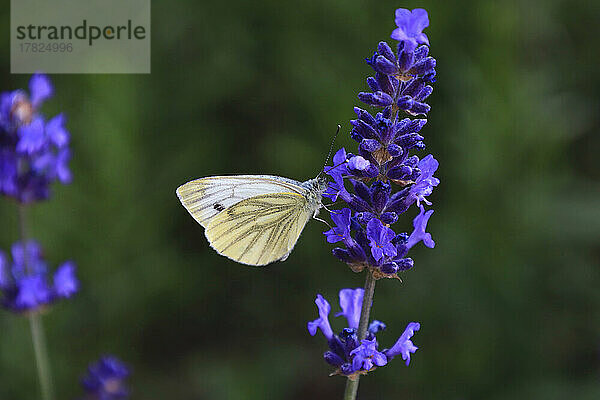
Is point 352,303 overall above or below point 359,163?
below

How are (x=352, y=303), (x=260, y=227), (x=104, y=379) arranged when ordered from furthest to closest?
(x=104, y=379) → (x=260, y=227) → (x=352, y=303)

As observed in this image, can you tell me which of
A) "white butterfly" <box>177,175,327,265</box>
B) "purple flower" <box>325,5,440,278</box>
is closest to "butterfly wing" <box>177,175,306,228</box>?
"white butterfly" <box>177,175,327,265</box>

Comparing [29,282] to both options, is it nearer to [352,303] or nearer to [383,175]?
[352,303]

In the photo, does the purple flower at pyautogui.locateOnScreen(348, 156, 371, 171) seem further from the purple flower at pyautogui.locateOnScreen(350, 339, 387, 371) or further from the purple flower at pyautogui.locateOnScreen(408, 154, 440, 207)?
the purple flower at pyautogui.locateOnScreen(350, 339, 387, 371)

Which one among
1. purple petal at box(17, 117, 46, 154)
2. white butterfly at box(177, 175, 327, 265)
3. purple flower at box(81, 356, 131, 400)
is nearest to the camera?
white butterfly at box(177, 175, 327, 265)

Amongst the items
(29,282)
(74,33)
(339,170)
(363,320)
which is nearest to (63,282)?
(29,282)

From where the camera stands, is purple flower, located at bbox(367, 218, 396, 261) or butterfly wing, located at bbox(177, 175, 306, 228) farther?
butterfly wing, located at bbox(177, 175, 306, 228)

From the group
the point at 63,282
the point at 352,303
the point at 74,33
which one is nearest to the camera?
the point at 352,303

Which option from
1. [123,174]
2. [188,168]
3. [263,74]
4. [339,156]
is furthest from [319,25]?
[339,156]
